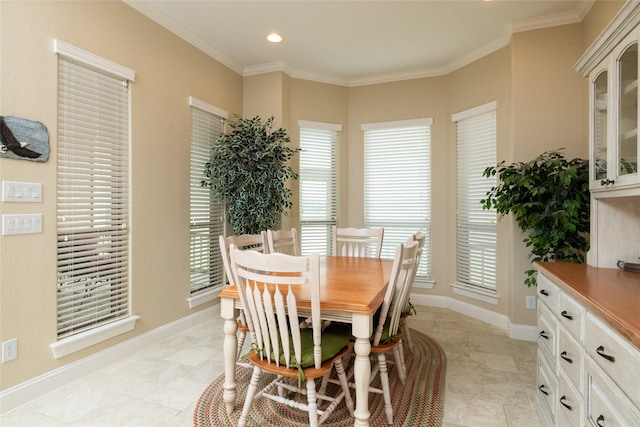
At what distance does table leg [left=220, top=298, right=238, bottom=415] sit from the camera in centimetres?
199

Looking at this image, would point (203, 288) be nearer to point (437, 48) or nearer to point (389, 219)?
point (389, 219)

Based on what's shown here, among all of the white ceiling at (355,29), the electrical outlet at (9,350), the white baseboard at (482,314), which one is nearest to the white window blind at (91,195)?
the electrical outlet at (9,350)

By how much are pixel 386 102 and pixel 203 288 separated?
331cm

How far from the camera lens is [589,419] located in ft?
4.43

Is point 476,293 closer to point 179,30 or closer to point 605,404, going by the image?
point 605,404

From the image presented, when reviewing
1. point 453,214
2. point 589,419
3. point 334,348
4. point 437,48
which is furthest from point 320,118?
point 589,419

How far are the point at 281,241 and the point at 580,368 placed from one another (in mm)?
2188

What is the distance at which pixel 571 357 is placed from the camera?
1.56 meters

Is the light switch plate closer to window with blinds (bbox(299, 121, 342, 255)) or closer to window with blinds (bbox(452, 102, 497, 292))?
window with blinds (bbox(299, 121, 342, 255))

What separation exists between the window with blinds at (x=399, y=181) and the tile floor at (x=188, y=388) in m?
1.54

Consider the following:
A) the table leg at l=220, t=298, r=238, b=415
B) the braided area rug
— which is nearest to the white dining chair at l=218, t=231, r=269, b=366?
the table leg at l=220, t=298, r=238, b=415

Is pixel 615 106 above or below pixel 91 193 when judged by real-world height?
above

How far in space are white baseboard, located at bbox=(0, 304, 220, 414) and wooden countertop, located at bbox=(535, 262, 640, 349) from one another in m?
3.12

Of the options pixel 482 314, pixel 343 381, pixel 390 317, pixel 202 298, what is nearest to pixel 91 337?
pixel 202 298
